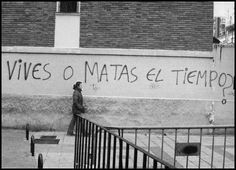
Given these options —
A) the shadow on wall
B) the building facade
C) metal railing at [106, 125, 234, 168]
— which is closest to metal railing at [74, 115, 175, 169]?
metal railing at [106, 125, 234, 168]

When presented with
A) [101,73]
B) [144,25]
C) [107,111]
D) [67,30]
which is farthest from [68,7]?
[107,111]

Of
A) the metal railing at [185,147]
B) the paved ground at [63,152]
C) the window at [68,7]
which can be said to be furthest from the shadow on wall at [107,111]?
the window at [68,7]

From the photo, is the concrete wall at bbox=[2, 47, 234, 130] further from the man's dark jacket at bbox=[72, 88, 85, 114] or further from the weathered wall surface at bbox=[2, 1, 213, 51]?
the man's dark jacket at bbox=[72, 88, 85, 114]

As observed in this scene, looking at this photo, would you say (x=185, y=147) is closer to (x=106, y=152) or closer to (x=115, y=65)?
(x=106, y=152)

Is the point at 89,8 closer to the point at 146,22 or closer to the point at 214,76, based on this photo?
the point at 146,22

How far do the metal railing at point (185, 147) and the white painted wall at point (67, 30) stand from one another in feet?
14.5

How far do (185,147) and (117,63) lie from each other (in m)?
7.41

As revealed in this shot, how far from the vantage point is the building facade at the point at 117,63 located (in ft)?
40.9

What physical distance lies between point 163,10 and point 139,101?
2.96 m

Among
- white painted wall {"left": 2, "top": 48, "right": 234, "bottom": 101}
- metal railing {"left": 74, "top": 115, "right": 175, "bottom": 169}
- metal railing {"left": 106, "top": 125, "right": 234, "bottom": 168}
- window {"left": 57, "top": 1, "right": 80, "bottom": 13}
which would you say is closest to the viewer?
metal railing {"left": 74, "top": 115, "right": 175, "bottom": 169}

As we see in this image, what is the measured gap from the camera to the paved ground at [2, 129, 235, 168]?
7527mm

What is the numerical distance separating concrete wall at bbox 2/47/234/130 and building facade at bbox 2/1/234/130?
3 centimetres

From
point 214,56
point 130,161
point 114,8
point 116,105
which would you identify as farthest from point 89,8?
point 130,161

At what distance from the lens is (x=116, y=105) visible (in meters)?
12.4
